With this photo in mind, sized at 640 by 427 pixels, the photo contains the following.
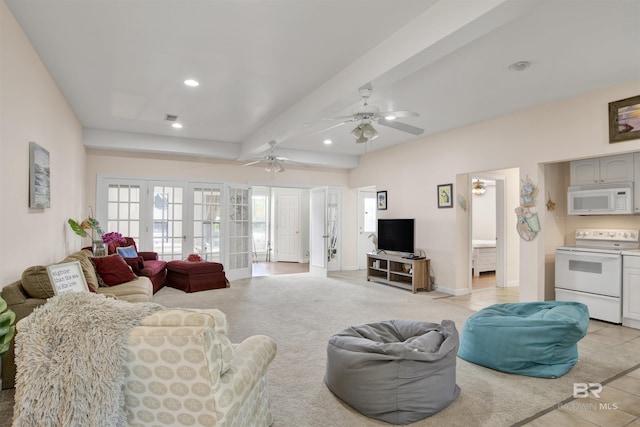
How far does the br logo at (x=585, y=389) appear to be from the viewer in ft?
8.12

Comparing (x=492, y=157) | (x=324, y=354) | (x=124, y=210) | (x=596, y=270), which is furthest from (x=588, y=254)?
(x=124, y=210)

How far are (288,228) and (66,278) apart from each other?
7523 millimetres

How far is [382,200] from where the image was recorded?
749 centimetres

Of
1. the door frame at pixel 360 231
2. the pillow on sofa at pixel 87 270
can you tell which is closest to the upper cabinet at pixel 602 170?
the door frame at pixel 360 231

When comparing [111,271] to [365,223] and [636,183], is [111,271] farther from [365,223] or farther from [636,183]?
[636,183]

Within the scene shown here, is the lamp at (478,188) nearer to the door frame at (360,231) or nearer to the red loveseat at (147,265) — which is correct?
the door frame at (360,231)

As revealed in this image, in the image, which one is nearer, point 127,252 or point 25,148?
point 25,148

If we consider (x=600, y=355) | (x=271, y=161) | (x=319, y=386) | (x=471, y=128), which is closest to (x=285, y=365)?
(x=319, y=386)

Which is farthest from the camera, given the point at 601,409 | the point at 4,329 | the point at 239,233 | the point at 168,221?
the point at 239,233

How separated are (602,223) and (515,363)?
3.07 meters

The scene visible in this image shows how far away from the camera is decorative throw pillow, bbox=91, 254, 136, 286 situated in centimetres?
422

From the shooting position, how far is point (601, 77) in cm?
365

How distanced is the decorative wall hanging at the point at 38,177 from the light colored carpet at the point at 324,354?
222 centimetres

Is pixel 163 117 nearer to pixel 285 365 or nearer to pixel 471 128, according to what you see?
pixel 285 365
